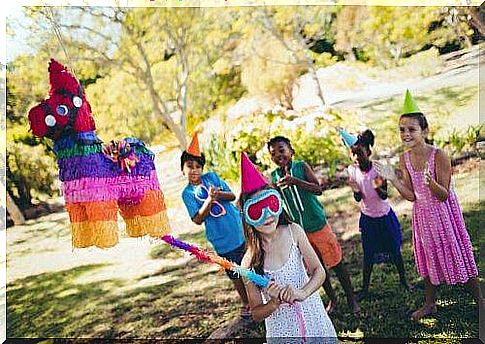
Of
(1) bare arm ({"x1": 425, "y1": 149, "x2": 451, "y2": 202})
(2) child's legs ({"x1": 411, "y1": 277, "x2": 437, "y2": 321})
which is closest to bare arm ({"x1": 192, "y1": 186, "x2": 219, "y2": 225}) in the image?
Answer: (1) bare arm ({"x1": 425, "y1": 149, "x2": 451, "y2": 202})

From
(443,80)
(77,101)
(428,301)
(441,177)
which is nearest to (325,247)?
(428,301)

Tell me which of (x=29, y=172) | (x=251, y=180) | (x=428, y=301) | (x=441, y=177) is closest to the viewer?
(x=251, y=180)

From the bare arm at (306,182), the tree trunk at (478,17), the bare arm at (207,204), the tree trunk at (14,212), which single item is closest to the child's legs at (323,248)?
the bare arm at (306,182)

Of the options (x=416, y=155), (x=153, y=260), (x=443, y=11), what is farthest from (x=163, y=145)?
(x=443, y=11)

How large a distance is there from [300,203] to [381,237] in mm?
510

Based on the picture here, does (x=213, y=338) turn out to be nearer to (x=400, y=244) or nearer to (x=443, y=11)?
(x=400, y=244)

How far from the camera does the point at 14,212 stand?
4.49 meters

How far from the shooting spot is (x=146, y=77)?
14.3 ft

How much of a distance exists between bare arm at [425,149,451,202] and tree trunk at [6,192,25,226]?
8.18ft

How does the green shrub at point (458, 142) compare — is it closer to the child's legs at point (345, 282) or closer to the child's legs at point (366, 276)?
the child's legs at point (366, 276)

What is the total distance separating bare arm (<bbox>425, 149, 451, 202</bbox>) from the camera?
3.84 meters

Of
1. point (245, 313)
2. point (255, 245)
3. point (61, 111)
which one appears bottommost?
point (245, 313)

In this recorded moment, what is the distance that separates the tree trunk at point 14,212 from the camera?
14.7ft

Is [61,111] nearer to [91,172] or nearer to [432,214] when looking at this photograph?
[91,172]
